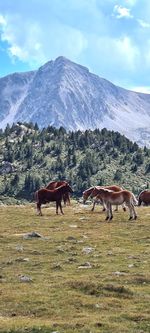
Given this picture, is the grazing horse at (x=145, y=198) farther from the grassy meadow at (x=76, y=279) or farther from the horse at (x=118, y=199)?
the grassy meadow at (x=76, y=279)

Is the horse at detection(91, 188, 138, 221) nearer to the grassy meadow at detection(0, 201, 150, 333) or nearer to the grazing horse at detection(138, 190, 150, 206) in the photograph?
the grassy meadow at detection(0, 201, 150, 333)

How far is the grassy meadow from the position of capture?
1505 centimetres

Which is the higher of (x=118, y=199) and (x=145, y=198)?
(x=118, y=199)

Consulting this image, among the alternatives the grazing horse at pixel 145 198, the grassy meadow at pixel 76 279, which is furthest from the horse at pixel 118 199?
the grazing horse at pixel 145 198

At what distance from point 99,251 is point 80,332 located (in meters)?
11.9

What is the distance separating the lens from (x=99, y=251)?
2578cm

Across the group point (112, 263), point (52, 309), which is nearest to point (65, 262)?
point (112, 263)

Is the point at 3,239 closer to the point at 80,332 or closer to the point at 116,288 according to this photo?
the point at 116,288

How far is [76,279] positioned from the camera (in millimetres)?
19641

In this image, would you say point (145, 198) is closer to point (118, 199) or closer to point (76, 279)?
point (118, 199)

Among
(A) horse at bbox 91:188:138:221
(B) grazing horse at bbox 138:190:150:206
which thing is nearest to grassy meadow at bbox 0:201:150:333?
(A) horse at bbox 91:188:138:221

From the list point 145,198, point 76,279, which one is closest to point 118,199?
point 145,198

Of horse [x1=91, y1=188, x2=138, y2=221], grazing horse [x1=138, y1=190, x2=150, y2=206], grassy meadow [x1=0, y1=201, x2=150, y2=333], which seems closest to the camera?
grassy meadow [x1=0, y1=201, x2=150, y2=333]

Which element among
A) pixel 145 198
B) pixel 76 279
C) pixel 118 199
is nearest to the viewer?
pixel 76 279
